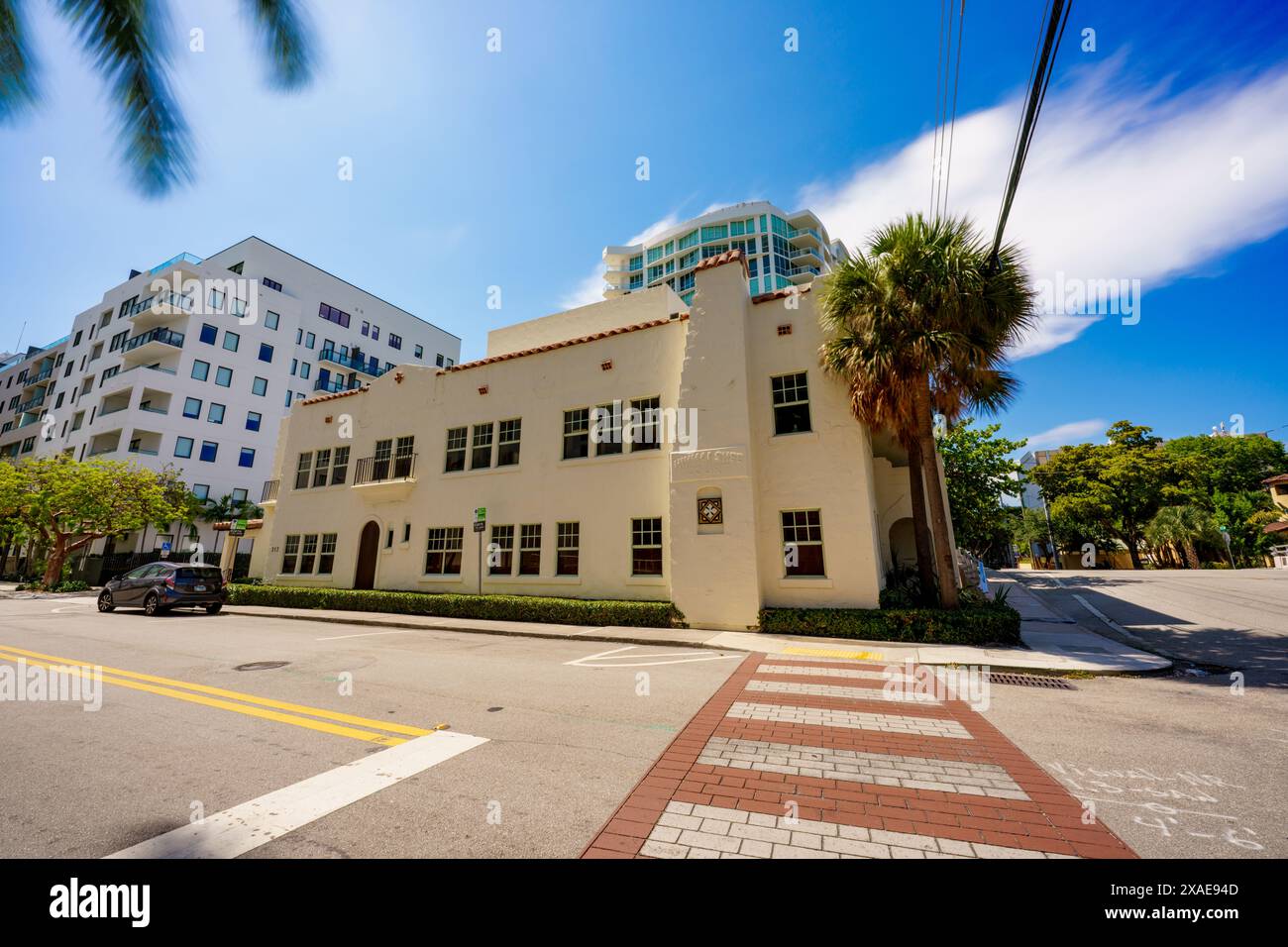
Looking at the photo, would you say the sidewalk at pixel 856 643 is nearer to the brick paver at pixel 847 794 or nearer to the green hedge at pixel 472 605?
the green hedge at pixel 472 605

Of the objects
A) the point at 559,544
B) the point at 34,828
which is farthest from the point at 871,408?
the point at 34,828

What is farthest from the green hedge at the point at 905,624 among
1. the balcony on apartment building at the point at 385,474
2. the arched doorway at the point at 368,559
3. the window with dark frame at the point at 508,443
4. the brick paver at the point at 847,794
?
the arched doorway at the point at 368,559

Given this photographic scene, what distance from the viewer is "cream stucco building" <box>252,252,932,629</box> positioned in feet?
43.9

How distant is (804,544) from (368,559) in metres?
17.6

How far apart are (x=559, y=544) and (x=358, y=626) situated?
6446 mm

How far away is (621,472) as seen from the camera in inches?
624

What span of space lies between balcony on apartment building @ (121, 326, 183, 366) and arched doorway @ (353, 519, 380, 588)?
29.5 m

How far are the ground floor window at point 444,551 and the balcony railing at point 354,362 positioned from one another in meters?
32.2

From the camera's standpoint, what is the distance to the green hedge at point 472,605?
44.6 ft

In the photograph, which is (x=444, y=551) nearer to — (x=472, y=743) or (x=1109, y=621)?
(x=472, y=743)

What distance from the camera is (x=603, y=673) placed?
8.35 meters

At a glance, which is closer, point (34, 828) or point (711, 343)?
point (34, 828)

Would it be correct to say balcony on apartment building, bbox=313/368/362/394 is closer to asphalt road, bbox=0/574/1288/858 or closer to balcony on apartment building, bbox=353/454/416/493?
balcony on apartment building, bbox=353/454/416/493
